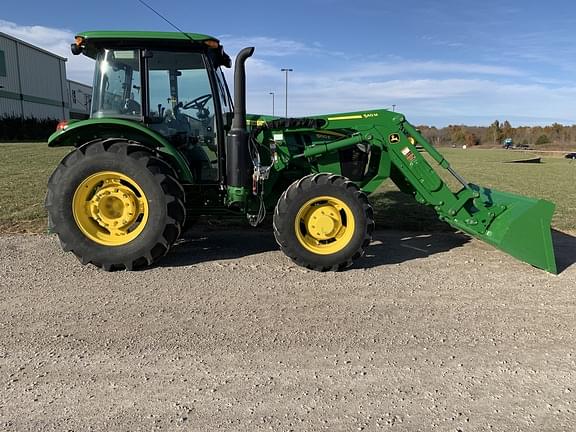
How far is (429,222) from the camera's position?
7.89 metres

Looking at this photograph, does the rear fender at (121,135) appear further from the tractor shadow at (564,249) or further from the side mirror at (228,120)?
the tractor shadow at (564,249)

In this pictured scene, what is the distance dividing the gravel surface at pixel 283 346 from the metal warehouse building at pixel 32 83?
110 ft

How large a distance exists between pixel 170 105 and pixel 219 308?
8.35 feet

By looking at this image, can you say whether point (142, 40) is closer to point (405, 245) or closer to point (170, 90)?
point (170, 90)

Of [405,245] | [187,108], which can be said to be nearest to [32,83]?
[187,108]

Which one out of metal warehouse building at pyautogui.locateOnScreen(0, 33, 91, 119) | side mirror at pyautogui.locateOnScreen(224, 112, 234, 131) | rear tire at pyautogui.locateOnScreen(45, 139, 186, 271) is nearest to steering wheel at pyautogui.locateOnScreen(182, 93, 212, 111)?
side mirror at pyautogui.locateOnScreen(224, 112, 234, 131)

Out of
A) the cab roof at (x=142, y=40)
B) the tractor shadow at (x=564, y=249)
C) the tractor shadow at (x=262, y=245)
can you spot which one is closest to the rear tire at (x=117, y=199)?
the tractor shadow at (x=262, y=245)

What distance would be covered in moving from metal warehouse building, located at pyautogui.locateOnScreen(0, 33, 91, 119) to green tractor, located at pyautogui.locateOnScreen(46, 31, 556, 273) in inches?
1272

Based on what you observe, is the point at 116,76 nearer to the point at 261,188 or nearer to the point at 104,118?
the point at 104,118

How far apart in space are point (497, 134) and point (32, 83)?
2856 inches

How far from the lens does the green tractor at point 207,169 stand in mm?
4961

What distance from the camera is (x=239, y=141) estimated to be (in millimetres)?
5137

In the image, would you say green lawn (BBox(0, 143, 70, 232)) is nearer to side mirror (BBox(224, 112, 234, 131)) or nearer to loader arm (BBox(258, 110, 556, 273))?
side mirror (BBox(224, 112, 234, 131))

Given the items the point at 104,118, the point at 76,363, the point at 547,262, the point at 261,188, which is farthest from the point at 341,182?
the point at 76,363
